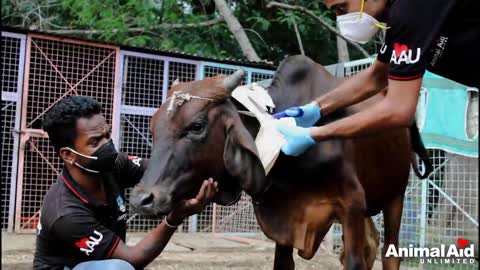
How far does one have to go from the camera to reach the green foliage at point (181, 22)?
36.0 ft

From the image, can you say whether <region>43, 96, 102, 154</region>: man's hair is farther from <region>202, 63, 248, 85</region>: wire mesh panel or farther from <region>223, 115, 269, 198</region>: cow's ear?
<region>202, 63, 248, 85</region>: wire mesh panel

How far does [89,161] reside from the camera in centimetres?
340

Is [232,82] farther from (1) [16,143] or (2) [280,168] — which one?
(1) [16,143]

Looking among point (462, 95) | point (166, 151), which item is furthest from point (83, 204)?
point (462, 95)

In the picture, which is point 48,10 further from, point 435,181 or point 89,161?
point 89,161

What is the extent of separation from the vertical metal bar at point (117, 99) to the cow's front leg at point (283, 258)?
16.0ft

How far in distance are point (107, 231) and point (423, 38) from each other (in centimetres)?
197

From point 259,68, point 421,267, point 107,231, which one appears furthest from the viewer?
point 259,68

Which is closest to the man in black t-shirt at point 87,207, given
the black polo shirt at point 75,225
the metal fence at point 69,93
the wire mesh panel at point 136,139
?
the black polo shirt at point 75,225

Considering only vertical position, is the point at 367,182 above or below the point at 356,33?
below

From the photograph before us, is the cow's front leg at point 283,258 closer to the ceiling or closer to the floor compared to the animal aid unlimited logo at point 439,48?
closer to the floor

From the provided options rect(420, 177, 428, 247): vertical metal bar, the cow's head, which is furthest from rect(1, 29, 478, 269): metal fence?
the cow's head

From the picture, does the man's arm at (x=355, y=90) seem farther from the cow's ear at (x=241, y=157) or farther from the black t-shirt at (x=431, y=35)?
the black t-shirt at (x=431, y=35)

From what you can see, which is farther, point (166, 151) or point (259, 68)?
point (259, 68)
